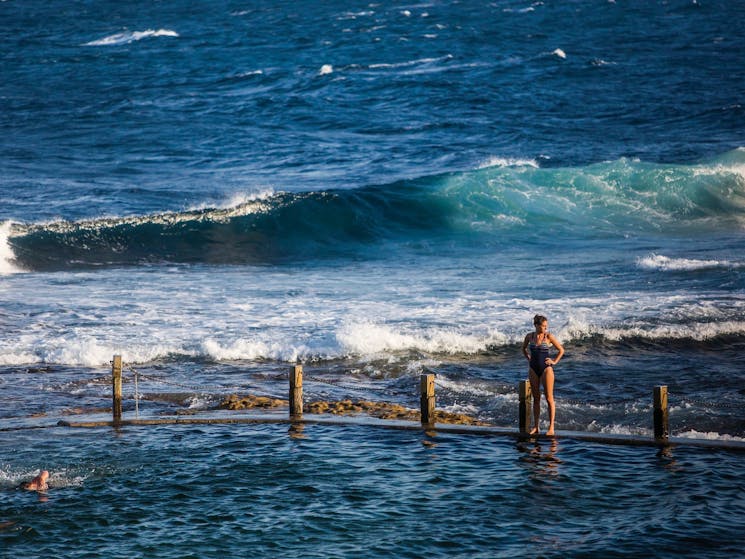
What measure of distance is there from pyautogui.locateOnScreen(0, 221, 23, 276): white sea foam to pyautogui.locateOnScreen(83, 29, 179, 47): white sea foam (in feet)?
129

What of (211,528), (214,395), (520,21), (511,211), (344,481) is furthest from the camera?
(520,21)

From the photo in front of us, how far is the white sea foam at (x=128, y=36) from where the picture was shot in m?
70.3

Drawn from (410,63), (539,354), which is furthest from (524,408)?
(410,63)

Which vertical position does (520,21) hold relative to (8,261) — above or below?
above

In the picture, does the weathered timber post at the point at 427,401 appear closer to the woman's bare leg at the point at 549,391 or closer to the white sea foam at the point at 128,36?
the woman's bare leg at the point at 549,391

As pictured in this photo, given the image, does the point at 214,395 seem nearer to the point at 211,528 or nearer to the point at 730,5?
the point at 211,528

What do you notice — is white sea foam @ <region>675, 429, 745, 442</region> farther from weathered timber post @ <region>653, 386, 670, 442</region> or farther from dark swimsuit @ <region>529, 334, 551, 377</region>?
dark swimsuit @ <region>529, 334, 551, 377</region>

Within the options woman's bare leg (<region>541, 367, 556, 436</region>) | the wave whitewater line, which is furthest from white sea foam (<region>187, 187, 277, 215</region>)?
woman's bare leg (<region>541, 367, 556, 436</region>)

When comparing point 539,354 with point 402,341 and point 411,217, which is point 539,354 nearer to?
point 402,341

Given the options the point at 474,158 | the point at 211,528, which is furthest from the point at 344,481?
the point at 474,158

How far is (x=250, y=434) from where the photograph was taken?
15.8m

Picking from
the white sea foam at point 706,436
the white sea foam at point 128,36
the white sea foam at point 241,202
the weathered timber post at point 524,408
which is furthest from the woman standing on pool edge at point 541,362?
the white sea foam at point 128,36

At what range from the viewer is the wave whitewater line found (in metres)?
33.9

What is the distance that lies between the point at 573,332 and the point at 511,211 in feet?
55.6
